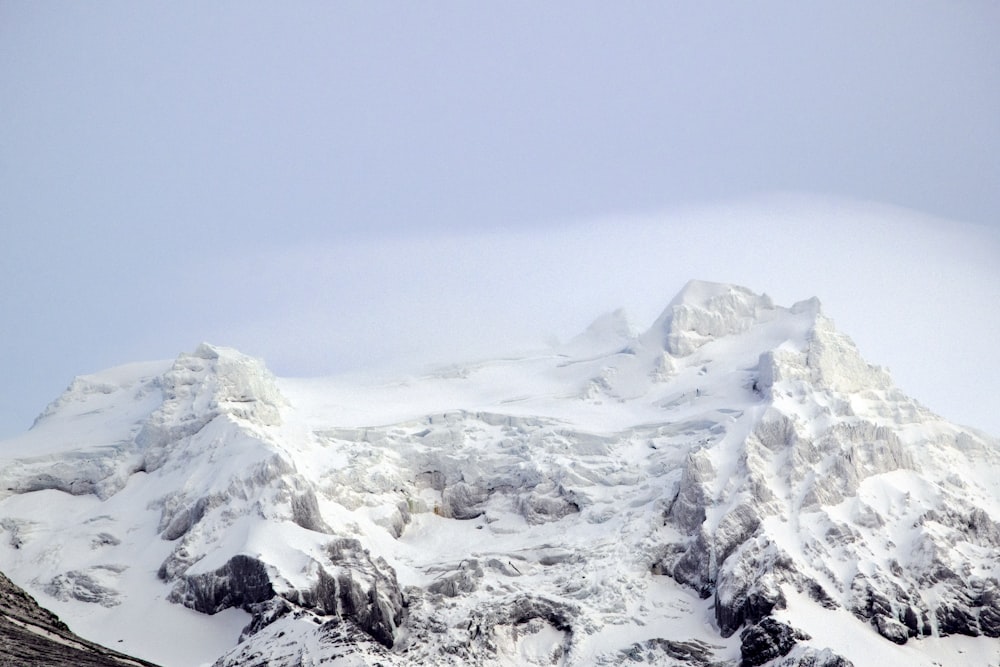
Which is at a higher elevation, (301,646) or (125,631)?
(301,646)

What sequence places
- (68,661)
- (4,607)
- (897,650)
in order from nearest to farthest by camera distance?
(68,661), (4,607), (897,650)

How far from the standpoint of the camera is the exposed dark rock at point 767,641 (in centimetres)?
18162

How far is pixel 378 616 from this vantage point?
195 m

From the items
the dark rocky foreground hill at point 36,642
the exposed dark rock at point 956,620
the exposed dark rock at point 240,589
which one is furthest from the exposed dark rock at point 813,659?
the dark rocky foreground hill at point 36,642

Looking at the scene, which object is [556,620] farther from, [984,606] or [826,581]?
[984,606]

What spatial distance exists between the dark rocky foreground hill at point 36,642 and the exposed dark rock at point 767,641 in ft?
331

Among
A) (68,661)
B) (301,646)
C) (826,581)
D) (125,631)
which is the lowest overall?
(125,631)

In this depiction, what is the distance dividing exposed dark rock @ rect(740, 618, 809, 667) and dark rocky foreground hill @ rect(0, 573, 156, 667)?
101 meters

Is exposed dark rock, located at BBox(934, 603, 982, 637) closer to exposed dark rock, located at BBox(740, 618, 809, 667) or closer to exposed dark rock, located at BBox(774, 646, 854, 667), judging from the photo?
exposed dark rock, located at BBox(774, 646, 854, 667)

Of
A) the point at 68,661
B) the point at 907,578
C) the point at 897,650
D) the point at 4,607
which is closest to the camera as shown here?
the point at 68,661

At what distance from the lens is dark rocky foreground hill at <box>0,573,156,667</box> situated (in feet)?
305

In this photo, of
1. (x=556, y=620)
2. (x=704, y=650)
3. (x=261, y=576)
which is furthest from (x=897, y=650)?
(x=261, y=576)

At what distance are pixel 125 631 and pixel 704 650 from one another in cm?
8577

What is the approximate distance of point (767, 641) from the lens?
182750mm
